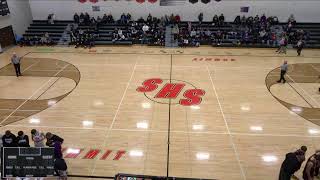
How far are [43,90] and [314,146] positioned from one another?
12615mm

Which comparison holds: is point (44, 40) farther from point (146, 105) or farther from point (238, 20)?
point (238, 20)

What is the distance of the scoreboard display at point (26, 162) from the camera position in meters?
6.82

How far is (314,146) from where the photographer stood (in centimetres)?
1015

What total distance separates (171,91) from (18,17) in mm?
17391

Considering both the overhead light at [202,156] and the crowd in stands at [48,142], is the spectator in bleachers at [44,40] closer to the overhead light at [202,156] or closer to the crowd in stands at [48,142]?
the crowd in stands at [48,142]

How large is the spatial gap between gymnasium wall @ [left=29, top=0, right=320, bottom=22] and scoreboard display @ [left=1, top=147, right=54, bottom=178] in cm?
2082

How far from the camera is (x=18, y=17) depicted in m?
24.6

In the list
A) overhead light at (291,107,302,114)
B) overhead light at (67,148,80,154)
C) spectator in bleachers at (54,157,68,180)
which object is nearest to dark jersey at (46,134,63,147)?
spectator in bleachers at (54,157,68,180)

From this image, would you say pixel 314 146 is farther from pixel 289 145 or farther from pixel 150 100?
pixel 150 100

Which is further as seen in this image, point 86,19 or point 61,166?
point 86,19

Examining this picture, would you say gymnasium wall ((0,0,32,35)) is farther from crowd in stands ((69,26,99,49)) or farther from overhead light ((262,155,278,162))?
overhead light ((262,155,278,162))

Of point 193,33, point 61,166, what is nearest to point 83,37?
point 193,33

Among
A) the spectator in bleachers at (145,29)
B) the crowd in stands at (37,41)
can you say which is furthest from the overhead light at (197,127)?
the crowd in stands at (37,41)

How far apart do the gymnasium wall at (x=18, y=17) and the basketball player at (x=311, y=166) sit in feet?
75.8
